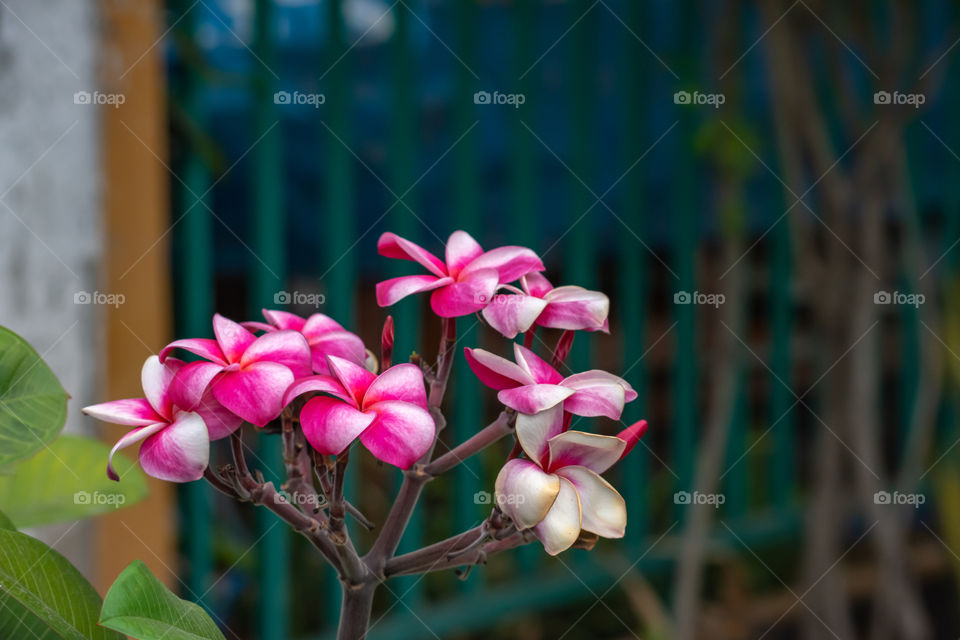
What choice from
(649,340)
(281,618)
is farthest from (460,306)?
(649,340)

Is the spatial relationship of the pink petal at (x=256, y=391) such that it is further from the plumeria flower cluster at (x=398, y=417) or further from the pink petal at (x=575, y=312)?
the pink petal at (x=575, y=312)

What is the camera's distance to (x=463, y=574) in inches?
14.6

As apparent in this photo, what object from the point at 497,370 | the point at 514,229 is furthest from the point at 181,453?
the point at 514,229

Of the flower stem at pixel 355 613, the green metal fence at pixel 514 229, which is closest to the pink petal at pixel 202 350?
the flower stem at pixel 355 613

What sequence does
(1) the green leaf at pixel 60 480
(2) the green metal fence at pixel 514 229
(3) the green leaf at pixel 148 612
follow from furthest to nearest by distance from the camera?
(2) the green metal fence at pixel 514 229 → (1) the green leaf at pixel 60 480 → (3) the green leaf at pixel 148 612

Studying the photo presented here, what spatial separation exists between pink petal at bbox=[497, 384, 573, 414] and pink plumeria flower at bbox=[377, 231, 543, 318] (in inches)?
1.7

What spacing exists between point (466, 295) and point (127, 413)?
0.14m

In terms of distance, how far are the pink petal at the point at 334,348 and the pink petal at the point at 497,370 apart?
66 millimetres

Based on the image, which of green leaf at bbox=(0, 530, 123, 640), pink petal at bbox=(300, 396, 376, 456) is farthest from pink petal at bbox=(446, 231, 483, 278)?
green leaf at bbox=(0, 530, 123, 640)

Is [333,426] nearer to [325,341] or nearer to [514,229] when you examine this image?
[325,341]

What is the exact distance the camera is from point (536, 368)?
1.11ft

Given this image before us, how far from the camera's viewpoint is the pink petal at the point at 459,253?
1.25 feet

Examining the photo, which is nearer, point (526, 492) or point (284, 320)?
point (526, 492)

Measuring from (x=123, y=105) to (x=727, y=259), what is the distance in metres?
1.24
